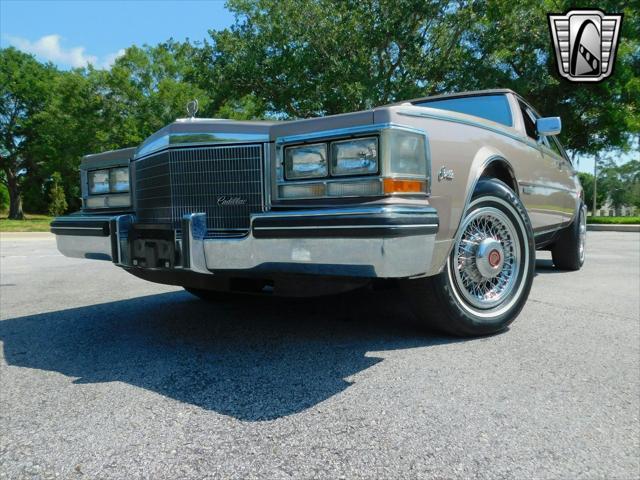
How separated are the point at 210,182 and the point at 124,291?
243 cm

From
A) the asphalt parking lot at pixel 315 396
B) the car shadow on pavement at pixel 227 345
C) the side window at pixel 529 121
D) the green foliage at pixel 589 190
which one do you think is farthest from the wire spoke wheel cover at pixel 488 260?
the green foliage at pixel 589 190

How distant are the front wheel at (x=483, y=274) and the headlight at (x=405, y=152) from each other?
0.50m

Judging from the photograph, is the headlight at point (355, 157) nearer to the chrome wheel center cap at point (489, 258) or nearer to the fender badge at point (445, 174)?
the fender badge at point (445, 174)

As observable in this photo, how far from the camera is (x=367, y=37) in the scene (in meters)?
16.1

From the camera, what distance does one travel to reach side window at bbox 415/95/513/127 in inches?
148

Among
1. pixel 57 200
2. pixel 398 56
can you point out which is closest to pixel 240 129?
pixel 398 56

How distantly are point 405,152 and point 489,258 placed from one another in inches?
38.5

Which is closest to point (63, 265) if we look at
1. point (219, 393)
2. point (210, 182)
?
point (210, 182)

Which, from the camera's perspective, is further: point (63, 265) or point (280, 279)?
point (63, 265)

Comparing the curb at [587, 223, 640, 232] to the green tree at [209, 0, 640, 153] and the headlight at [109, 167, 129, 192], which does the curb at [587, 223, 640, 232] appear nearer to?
the green tree at [209, 0, 640, 153]

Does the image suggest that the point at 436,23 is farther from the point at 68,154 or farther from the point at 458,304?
the point at 68,154

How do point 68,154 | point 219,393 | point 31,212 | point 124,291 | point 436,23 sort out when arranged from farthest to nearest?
point 31,212
point 68,154
point 436,23
point 124,291
point 219,393

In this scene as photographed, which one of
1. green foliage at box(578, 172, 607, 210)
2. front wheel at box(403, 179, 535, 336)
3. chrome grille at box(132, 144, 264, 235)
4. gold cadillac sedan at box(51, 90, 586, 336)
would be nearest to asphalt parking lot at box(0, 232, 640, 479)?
front wheel at box(403, 179, 535, 336)

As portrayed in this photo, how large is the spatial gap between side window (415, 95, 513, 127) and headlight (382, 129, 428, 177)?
163cm
